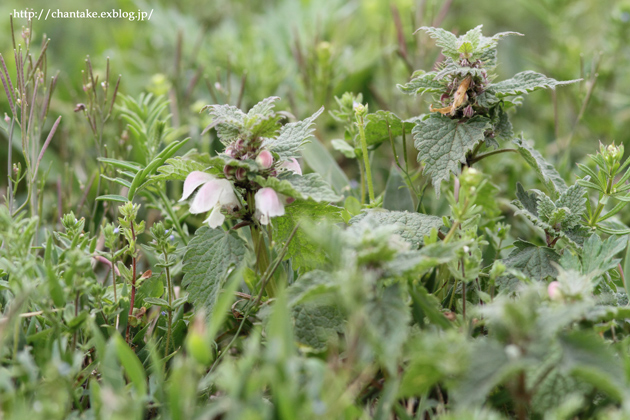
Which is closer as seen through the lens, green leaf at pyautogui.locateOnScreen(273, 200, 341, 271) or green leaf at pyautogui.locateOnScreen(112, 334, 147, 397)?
green leaf at pyautogui.locateOnScreen(112, 334, 147, 397)

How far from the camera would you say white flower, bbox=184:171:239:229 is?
88cm

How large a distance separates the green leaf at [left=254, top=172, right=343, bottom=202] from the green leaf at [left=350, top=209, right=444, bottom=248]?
0.10m

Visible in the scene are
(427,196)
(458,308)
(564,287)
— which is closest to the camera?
(564,287)

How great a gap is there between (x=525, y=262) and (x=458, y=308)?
15 centimetres

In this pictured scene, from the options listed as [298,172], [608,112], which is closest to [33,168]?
[298,172]

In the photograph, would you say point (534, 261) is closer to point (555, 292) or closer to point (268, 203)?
point (555, 292)

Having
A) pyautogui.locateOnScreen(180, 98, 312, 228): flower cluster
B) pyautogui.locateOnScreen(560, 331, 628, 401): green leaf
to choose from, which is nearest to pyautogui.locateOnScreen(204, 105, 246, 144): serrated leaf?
pyautogui.locateOnScreen(180, 98, 312, 228): flower cluster

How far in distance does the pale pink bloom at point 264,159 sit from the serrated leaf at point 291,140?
0.12 ft

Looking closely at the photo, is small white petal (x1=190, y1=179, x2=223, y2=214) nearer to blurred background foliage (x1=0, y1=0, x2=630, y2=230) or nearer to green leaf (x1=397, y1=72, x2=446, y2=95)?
green leaf (x1=397, y1=72, x2=446, y2=95)

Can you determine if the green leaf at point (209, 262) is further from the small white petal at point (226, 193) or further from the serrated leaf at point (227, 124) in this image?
the serrated leaf at point (227, 124)

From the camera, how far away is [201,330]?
1.98ft

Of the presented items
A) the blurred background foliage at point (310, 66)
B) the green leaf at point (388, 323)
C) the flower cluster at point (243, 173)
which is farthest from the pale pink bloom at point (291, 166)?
the blurred background foliage at point (310, 66)

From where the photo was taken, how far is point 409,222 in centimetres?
98

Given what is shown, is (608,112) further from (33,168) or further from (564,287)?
(33,168)
